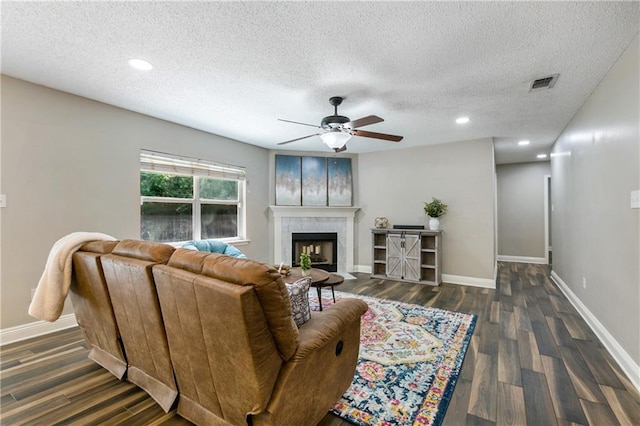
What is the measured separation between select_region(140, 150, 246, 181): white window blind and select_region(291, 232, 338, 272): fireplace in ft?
5.58

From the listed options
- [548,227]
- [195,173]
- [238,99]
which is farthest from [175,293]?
[548,227]

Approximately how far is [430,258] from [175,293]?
465 centimetres

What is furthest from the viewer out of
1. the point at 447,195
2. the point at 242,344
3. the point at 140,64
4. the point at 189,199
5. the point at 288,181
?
the point at 288,181

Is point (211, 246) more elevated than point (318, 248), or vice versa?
point (211, 246)

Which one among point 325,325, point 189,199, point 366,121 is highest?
point 366,121

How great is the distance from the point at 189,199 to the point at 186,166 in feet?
1.68

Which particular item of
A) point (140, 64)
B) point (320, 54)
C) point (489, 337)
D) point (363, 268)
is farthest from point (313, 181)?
point (489, 337)

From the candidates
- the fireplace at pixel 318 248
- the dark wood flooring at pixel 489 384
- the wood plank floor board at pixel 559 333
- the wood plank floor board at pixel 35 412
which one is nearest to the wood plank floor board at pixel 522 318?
the dark wood flooring at pixel 489 384

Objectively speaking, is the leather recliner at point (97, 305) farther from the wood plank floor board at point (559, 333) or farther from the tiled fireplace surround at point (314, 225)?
the wood plank floor board at point (559, 333)

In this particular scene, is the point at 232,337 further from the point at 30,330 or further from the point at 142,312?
the point at 30,330

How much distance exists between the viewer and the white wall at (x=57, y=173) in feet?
9.00

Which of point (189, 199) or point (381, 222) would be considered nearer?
point (189, 199)

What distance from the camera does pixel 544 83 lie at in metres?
2.80

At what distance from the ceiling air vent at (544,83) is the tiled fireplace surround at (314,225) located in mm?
3573
